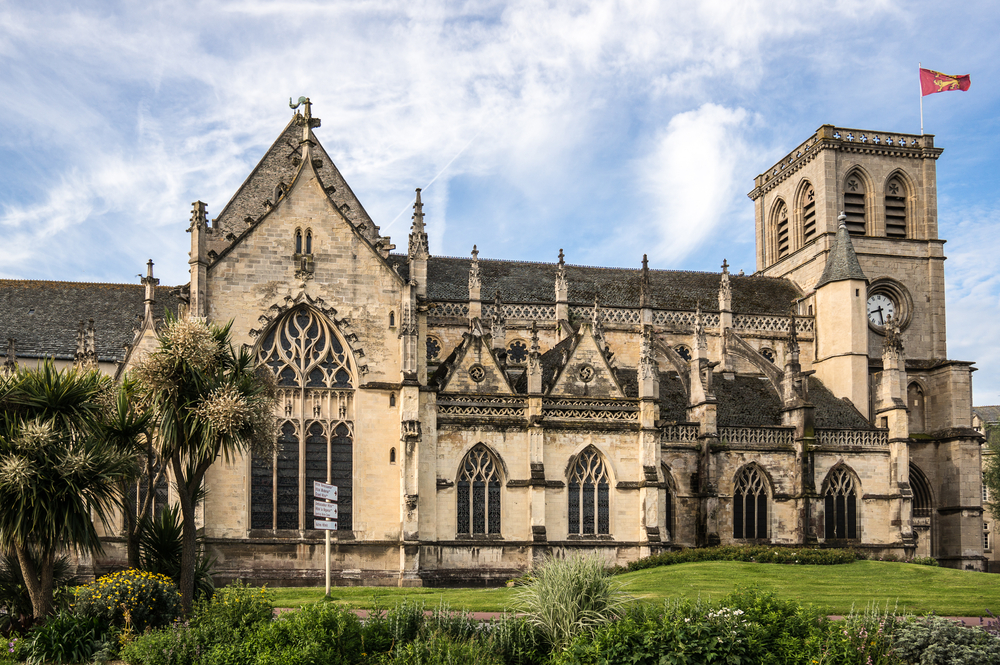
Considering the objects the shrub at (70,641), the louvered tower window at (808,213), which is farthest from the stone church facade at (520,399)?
the shrub at (70,641)

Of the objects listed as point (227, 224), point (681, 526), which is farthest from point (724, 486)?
point (227, 224)

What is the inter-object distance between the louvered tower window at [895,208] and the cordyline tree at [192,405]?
52.5m

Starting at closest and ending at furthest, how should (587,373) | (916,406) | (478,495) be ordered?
1. (478,495)
2. (587,373)
3. (916,406)

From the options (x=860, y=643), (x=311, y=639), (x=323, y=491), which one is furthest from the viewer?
(x=323, y=491)

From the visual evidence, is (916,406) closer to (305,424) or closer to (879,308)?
(879,308)

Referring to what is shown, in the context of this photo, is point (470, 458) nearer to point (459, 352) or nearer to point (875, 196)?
point (459, 352)

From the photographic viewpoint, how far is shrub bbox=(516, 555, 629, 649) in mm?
18734

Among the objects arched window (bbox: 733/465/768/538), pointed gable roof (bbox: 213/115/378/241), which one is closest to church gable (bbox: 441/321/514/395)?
pointed gable roof (bbox: 213/115/378/241)

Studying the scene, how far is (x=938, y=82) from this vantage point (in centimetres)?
6488

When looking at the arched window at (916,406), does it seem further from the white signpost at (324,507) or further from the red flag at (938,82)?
the white signpost at (324,507)

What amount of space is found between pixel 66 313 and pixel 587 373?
1023 inches

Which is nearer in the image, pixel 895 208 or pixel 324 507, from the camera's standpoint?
pixel 324 507

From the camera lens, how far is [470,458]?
36125mm

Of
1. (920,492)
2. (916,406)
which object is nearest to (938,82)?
(916,406)
